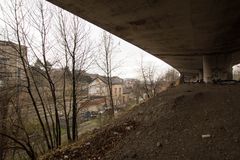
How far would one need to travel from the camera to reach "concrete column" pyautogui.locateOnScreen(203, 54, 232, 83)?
13.4m

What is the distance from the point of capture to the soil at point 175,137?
3.94 meters

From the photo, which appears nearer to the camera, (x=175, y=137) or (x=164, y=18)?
(x=175, y=137)

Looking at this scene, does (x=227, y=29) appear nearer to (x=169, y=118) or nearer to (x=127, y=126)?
(x=169, y=118)

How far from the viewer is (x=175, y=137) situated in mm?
4633

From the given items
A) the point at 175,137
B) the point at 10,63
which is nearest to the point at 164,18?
the point at 175,137

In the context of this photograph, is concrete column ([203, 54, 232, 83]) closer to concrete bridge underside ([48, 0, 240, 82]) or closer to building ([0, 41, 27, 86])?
concrete bridge underside ([48, 0, 240, 82])

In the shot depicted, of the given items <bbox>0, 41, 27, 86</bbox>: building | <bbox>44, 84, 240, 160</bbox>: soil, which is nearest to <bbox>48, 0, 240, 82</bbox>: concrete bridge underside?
<bbox>44, 84, 240, 160</bbox>: soil

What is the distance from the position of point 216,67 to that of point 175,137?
1166cm

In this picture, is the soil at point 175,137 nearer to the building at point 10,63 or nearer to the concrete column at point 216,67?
the building at point 10,63

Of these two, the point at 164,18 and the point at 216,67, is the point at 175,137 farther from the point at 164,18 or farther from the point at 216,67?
the point at 216,67

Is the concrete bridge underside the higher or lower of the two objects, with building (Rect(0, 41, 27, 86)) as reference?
higher

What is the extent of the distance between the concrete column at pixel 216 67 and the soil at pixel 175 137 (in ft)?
23.6

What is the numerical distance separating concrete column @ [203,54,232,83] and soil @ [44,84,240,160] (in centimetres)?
718

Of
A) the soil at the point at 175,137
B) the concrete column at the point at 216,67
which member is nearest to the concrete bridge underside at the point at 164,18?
Result: the soil at the point at 175,137
